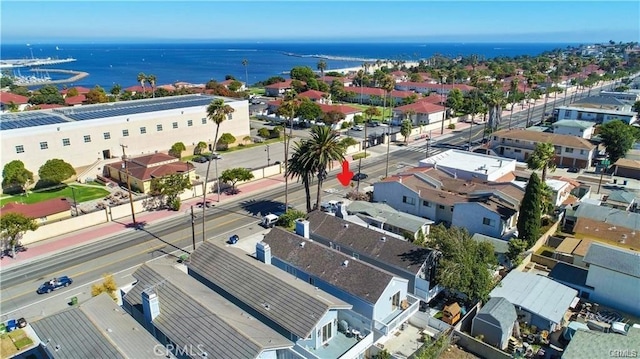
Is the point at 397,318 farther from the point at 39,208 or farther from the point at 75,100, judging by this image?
the point at 75,100

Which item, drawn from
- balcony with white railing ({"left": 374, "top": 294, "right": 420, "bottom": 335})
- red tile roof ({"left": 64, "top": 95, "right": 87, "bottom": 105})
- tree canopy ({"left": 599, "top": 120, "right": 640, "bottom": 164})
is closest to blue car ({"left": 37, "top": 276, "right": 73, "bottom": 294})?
balcony with white railing ({"left": 374, "top": 294, "right": 420, "bottom": 335})

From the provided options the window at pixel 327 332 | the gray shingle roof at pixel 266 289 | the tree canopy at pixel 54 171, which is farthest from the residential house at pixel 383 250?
the tree canopy at pixel 54 171

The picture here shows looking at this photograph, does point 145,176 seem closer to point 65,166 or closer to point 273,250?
point 65,166

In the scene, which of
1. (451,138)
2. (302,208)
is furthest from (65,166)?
(451,138)

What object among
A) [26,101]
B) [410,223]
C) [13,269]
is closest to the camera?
[13,269]

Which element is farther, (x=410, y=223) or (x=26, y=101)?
(x=26, y=101)

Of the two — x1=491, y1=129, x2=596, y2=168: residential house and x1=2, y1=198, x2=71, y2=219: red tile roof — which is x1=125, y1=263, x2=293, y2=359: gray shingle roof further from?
x1=491, y1=129, x2=596, y2=168: residential house
